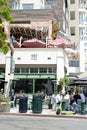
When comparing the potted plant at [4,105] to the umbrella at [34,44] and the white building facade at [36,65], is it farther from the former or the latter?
the umbrella at [34,44]

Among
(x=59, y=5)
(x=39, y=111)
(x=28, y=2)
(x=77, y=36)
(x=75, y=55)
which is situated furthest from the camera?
(x=77, y=36)

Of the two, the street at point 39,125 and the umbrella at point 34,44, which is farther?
the umbrella at point 34,44

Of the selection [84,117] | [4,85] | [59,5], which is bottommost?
[4,85]

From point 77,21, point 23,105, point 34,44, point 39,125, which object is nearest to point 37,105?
point 23,105

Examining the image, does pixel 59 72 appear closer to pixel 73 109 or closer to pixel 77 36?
pixel 73 109

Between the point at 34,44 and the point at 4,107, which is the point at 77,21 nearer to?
the point at 34,44

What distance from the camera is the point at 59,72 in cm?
4266

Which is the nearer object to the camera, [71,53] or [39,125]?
[39,125]

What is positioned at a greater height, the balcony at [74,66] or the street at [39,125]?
the street at [39,125]

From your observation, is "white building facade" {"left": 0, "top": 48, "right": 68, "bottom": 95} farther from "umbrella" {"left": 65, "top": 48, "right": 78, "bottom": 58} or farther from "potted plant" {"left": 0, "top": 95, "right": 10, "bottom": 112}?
"potted plant" {"left": 0, "top": 95, "right": 10, "bottom": 112}

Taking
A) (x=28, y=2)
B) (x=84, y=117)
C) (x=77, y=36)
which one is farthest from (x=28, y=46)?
(x=77, y=36)

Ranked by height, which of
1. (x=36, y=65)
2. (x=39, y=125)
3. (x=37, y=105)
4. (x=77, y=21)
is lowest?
(x=36, y=65)

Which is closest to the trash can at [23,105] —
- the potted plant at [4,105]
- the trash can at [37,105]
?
the trash can at [37,105]

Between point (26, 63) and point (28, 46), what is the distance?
3415 mm
